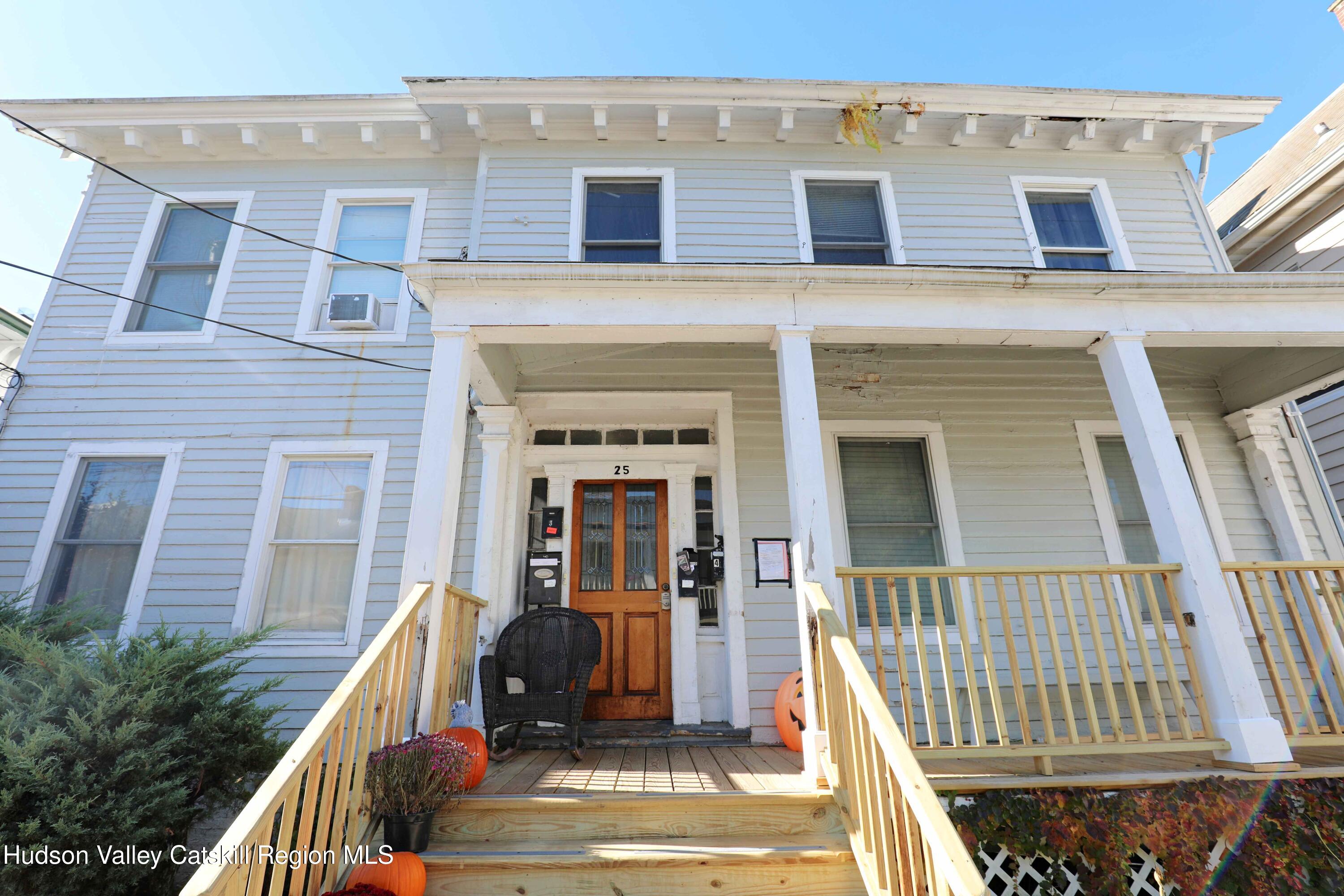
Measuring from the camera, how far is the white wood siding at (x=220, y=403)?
191 inches

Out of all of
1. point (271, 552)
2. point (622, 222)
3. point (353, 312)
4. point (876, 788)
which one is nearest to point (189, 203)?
point (353, 312)

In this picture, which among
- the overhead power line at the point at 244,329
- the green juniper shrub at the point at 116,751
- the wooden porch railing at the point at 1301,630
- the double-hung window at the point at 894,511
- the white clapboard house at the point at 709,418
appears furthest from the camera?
the overhead power line at the point at 244,329

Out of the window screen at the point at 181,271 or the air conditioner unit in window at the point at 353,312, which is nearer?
the air conditioner unit in window at the point at 353,312

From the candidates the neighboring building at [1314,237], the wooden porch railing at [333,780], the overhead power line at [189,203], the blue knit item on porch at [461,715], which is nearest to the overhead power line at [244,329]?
the overhead power line at [189,203]

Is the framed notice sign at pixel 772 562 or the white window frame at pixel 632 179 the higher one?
the white window frame at pixel 632 179

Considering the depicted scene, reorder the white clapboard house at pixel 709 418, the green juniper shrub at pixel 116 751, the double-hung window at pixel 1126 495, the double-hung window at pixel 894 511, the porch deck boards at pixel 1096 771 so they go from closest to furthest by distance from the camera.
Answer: the green juniper shrub at pixel 116 751 → the porch deck boards at pixel 1096 771 → the white clapboard house at pixel 709 418 → the double-hung window at pixel 894 511 → the double-hung window at pixel 1126 495

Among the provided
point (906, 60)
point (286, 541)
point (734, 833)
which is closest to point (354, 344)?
point (286, 541)

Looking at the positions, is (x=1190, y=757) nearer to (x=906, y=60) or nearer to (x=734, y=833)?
(x=734, y=833)

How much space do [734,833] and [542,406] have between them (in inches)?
135

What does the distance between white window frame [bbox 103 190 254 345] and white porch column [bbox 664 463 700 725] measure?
13.5 feet

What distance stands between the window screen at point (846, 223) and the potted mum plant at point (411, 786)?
4659 mm

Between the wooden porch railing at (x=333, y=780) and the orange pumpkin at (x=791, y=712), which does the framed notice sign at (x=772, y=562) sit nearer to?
the orange pumpkin at (x=791, y=712)

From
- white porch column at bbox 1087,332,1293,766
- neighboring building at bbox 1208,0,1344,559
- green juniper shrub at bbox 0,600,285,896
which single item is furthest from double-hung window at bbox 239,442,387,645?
neighboring building at bbox 1208,0,1344,559

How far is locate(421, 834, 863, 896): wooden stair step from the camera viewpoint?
2445 mm
